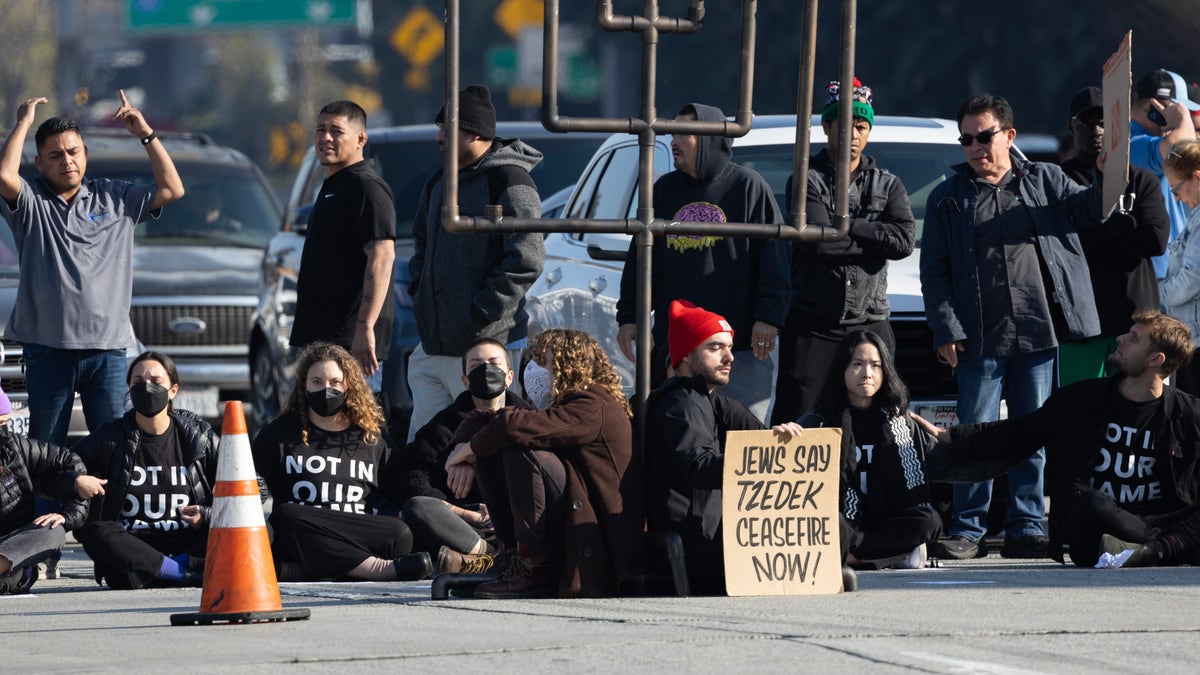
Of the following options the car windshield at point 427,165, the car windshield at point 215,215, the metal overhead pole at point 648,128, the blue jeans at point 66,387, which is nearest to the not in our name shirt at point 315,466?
the blue jeans at point 66,387

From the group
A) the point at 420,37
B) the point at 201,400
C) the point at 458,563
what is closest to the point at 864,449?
the point at 458,563

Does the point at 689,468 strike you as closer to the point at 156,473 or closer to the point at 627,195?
the point at 156,473

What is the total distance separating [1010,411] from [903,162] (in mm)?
1847

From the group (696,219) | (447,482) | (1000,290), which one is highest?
(696,219)

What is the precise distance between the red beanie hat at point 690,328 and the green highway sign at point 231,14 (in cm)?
4774

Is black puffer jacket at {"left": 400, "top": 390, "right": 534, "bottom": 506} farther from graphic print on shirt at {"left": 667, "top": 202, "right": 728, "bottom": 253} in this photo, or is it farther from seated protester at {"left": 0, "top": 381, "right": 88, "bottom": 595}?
seated protester at {"left": 0, "top": 381, "right": 88, "bottom": 595}

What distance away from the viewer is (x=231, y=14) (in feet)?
182

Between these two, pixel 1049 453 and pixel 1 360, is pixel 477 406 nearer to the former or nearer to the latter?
pixel 1049 453

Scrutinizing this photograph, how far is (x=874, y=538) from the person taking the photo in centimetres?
913

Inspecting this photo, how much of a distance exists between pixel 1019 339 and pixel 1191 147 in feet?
3.93

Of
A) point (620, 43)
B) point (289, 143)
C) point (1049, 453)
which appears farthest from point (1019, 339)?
point (289, 143)

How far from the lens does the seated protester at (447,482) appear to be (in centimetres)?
927

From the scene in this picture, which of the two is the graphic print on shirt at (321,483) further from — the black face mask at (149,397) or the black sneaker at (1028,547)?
the black sneaker at (1028,547)

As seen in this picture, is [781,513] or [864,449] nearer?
[781,513]
